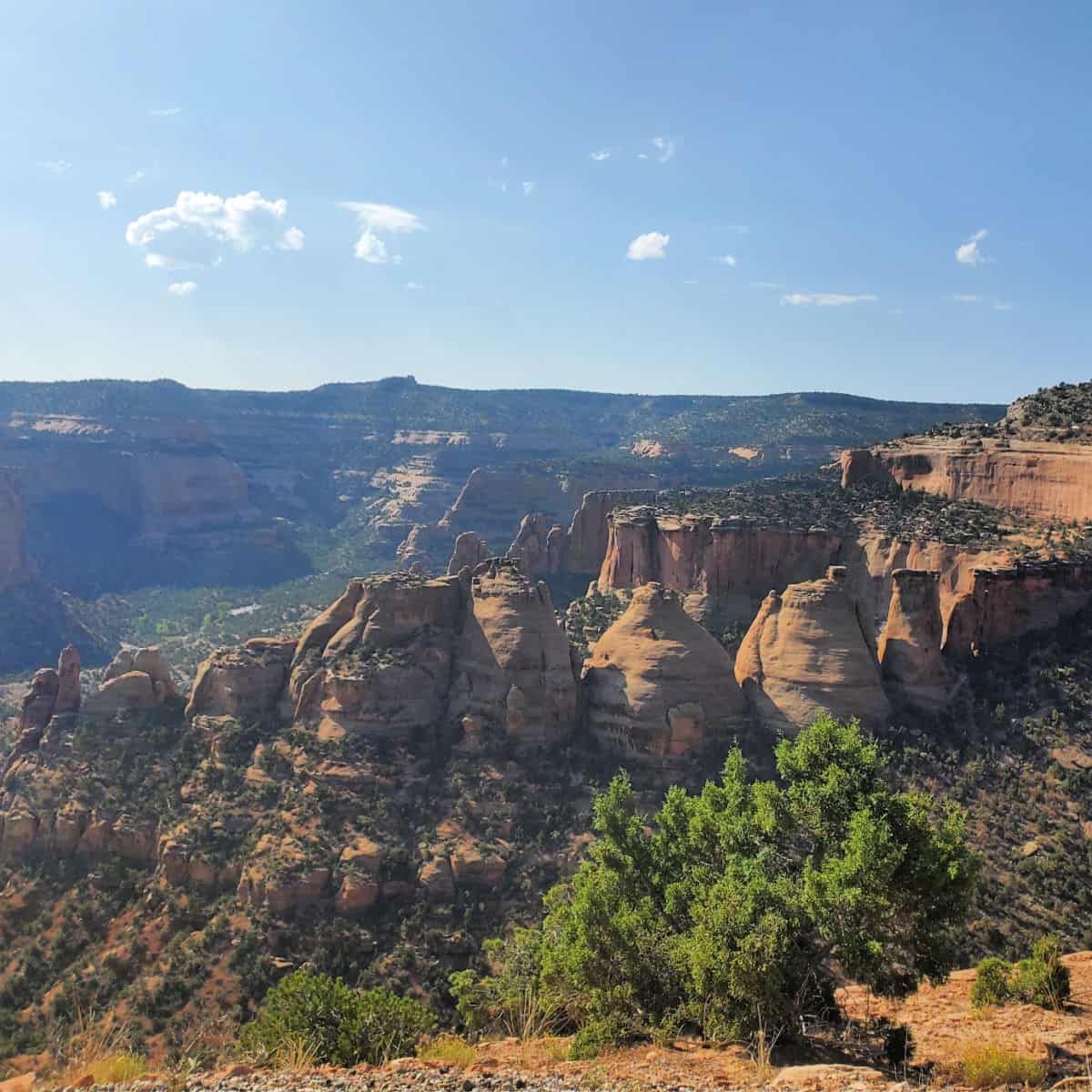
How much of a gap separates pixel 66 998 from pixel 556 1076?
82.9 ft

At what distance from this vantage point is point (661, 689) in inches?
1710

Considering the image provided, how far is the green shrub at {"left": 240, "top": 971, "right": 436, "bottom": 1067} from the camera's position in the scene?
69.1 ft

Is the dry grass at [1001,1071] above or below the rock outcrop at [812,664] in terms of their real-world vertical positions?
below

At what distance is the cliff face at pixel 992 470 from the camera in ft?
172

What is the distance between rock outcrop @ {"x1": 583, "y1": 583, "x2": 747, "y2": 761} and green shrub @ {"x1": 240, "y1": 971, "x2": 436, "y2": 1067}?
20.7 meters

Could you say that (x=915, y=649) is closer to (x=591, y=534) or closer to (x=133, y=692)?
(x=133, y=692)

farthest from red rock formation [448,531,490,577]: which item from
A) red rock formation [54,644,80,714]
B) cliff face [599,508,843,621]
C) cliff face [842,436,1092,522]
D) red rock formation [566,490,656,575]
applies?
red rock formation [54,644,80,714]

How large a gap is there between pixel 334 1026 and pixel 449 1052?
3694 mm

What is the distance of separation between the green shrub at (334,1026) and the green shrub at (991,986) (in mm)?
13498

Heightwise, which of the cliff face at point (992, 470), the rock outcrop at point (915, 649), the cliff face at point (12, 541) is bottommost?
the cliff face at point (12, 541)

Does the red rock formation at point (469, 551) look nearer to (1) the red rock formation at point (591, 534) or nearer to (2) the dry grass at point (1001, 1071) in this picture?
(1) the red rock formation at point (591, 534)

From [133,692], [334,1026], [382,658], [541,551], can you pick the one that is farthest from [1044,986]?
[541,551]

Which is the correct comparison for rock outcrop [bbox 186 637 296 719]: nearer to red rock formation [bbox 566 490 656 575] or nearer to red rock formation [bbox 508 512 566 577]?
red rock formation [bbox 508 512 566 577]

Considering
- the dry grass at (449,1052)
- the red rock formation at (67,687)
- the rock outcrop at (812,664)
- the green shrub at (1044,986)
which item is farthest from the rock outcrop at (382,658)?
the green shrub at (1044,986)
